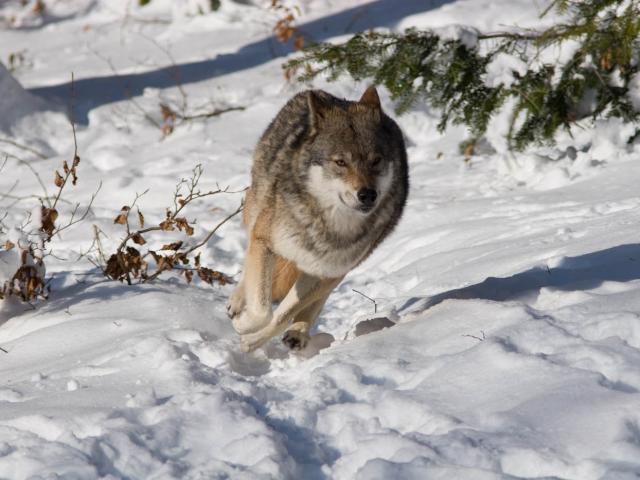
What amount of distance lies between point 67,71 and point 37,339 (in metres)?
9.44

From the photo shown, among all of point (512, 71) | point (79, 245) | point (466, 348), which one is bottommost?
point (79, 245)

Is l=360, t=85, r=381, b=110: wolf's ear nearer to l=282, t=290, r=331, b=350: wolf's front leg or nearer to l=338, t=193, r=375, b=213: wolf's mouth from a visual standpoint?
l=338, t=193, r=375, b=213: wolf's mouth

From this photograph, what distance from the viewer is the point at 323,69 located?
21.7 feet

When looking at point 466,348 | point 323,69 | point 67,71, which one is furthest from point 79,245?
point 67,71

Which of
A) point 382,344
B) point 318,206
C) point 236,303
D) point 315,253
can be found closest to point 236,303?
point 236,303

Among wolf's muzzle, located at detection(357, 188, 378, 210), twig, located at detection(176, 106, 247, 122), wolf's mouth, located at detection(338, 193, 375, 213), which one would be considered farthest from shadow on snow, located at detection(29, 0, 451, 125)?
wolf's muzzle, located at detection(357, 188, 378, 210)

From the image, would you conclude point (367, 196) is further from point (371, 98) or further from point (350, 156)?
point (371, 98)

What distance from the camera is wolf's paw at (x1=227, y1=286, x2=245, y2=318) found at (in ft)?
16.1

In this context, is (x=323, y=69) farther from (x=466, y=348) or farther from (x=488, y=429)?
(x=488, y=429)

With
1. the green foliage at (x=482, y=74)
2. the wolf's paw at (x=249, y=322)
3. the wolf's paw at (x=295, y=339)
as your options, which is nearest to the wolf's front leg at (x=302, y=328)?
the wolf's paw at (x=295, y=339)

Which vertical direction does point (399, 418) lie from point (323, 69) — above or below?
below

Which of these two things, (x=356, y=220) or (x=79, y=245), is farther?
(x=79, y=245)

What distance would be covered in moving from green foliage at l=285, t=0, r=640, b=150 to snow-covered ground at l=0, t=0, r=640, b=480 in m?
0.41

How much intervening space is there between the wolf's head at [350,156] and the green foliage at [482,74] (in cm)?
203
